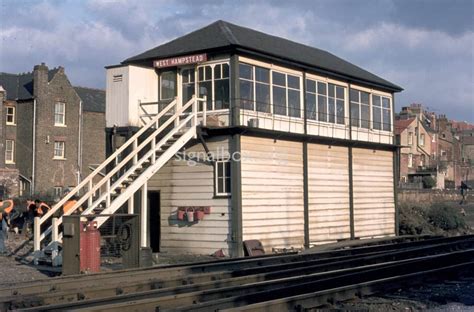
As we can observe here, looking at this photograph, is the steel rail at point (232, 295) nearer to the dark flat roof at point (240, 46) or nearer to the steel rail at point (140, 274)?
the steel rail at point (140, 274)

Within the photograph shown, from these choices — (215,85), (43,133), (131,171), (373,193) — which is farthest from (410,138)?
(131,171)

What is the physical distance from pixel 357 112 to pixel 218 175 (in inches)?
348

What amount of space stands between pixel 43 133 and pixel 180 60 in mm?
24992

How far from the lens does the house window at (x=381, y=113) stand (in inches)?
1107

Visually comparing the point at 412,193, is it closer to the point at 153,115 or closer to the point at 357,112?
the point at 357,112

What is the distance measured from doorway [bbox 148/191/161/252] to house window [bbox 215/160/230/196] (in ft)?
7.90

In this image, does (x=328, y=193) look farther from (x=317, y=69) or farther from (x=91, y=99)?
(x=91, y=99)

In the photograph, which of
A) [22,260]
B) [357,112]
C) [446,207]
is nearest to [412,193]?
[446,207]

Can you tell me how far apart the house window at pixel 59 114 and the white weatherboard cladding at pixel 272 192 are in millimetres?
26364

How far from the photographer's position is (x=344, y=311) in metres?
9.89

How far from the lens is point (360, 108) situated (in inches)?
1069

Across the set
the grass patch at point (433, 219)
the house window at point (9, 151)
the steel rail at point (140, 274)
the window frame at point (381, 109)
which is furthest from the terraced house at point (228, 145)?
the house window at point (9, 151)

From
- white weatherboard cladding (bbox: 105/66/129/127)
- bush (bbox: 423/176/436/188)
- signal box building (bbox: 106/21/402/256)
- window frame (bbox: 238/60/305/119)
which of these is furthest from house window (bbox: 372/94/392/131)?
bush (bbox: 423/176/436/188)

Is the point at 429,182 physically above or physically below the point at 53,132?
below
